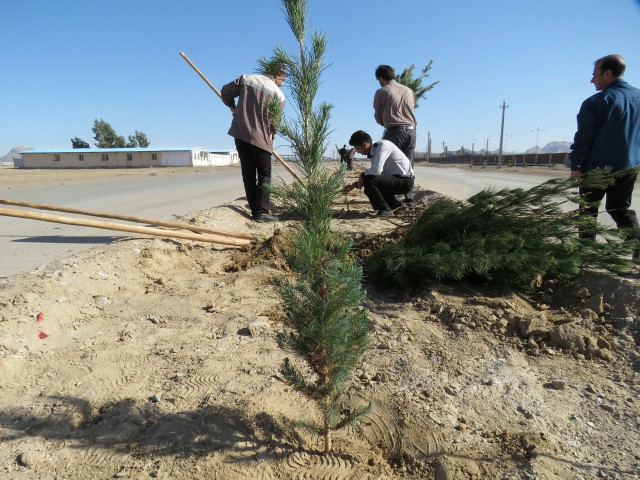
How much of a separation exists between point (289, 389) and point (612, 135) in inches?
144

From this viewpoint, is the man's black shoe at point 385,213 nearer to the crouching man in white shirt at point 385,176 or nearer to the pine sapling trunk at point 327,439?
the crouching man in white shirt at point 385,176

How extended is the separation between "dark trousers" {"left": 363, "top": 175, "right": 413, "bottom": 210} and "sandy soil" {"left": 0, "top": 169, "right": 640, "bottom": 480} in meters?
2.80

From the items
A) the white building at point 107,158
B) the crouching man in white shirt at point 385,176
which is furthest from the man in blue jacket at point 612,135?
the white building at point 107,158

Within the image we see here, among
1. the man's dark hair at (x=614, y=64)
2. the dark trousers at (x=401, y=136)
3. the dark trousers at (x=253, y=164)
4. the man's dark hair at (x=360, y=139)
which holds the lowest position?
the dark trousers at (x=253, y=164)

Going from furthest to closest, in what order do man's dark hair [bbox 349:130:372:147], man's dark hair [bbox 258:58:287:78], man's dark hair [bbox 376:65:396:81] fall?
man's dark hair [bbox 376:65:396:81] < man's dark hair [bbox 349:130:372:147] < man's dark hair [bbox 258:58:287:78]

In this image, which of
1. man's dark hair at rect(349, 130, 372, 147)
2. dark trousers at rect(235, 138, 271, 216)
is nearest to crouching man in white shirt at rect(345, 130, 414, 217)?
man's dark hair at rect(349, 130, 372, 147)

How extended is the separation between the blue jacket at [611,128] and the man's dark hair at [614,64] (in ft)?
0.26

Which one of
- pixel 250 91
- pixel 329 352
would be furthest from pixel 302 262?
pixel 250 91

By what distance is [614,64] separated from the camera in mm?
3936

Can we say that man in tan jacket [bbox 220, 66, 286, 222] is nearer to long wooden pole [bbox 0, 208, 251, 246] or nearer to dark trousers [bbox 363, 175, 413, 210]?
long wooden pole [bbox 0, 208, 251, 246]

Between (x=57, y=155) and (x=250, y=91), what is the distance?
6733 centimetres

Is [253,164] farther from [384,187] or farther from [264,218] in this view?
[384,187]

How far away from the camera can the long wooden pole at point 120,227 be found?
386 centimetres

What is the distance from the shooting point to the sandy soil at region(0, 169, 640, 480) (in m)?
1.98
